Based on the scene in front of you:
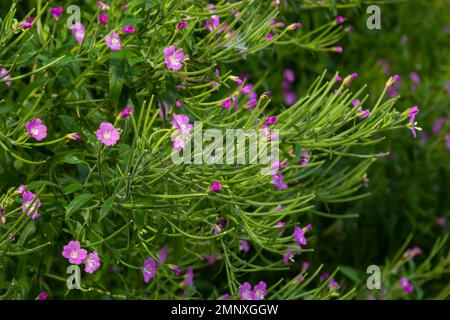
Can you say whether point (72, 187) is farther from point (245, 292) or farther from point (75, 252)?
point (245, 292)

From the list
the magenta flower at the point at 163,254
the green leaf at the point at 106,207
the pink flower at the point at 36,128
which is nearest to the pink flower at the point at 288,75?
the magenta flower at the point at 163,254

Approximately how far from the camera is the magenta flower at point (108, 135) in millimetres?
1839

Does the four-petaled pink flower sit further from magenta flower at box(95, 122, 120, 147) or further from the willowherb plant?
magenta flower at box(95, 122, 120, 147)

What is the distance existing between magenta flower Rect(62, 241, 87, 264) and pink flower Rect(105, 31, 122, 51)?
0.46 metres

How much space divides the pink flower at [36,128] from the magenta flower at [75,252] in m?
0.27

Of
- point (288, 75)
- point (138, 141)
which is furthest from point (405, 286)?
point (138, 141)

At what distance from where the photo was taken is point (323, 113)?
1.96 meters

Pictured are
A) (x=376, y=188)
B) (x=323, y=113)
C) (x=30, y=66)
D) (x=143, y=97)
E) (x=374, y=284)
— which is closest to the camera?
(x=323, y=113)

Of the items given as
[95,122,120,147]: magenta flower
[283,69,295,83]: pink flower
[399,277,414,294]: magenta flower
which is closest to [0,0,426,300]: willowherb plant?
[95,122,120,147]: magenta flower

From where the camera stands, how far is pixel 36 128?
1.94m
